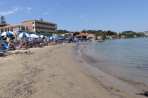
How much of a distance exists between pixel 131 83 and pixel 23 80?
436cm

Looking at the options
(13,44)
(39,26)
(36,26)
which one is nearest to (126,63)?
(13,44)

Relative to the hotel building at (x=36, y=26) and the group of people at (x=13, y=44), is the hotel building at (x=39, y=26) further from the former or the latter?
the group of people at (x=13, y=44)

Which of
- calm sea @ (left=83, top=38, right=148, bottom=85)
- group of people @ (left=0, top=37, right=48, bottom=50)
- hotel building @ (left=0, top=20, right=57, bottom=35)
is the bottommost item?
calm sea @ (left=83, top=38, right=148, bottom=85)

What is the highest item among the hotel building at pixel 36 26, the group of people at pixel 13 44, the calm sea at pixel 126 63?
the hotel building at pixel 36 26

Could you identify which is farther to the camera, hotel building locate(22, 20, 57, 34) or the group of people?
hotel building locate(22, 20, 57, 34)

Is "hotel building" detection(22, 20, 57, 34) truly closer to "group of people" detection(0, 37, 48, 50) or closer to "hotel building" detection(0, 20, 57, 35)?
"hotel building" detection(0, 20, 57, 35)

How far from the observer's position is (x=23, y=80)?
891cm

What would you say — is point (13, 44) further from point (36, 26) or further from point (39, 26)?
point (39, 26)

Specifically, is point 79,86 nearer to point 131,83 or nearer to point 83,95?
point 83,95

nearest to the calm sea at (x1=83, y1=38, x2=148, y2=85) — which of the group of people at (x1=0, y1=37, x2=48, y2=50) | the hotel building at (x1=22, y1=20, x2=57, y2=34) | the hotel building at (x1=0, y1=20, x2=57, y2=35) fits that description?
the group of people at (x1=0, y1=37, x2=48, y2=50)

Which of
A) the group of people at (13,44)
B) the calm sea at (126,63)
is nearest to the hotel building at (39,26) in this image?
the group of people at (13,44)

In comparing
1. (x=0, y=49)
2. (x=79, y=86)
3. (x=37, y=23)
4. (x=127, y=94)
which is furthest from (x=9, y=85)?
(x=37, y=23)

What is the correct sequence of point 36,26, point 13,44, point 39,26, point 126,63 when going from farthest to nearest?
point 39,26 → point 36,26 → point 13,44 → point 126,63

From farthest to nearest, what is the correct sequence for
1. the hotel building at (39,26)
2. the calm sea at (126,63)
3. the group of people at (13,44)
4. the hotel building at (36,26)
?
the hotel building at (39,26), the hotel building at (36,26), the group of people at (13,44), the calm sea at (126,63)
